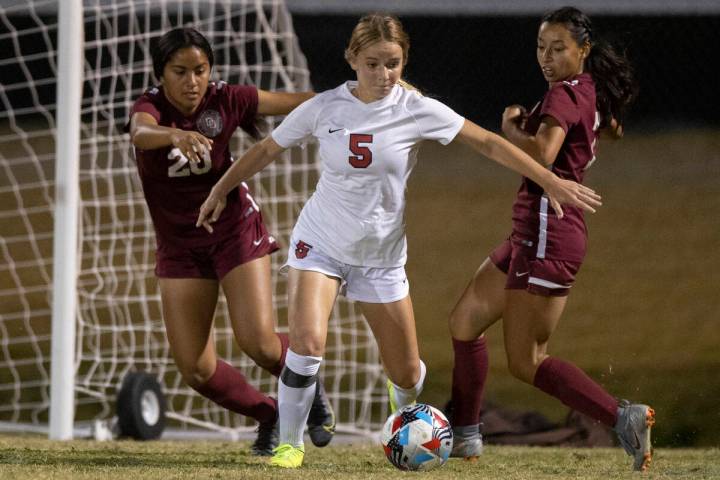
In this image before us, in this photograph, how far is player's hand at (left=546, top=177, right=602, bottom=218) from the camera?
423 centimetres

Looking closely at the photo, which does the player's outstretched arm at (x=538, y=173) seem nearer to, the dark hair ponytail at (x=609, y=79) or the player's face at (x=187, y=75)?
the dark hair ponytail at (x=609, y=79)

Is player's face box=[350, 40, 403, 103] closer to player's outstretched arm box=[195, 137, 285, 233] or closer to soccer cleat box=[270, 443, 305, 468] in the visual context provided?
player's outstretched arm box=[195, 137, 285, 233]

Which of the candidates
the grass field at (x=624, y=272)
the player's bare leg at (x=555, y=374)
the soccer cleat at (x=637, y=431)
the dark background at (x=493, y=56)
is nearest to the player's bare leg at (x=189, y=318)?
the player's bare leg at (x=555, y=374)

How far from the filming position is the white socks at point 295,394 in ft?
14.3

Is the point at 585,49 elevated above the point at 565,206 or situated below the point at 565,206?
above

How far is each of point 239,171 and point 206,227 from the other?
1.00ft

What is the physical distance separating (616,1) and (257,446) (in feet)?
27.0

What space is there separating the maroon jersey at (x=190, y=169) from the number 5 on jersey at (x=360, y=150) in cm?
69

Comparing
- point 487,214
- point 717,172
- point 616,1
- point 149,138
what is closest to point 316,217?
point 149,138

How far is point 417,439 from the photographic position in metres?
4.28

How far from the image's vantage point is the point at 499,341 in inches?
453

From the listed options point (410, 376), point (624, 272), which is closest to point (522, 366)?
point (410, 376)

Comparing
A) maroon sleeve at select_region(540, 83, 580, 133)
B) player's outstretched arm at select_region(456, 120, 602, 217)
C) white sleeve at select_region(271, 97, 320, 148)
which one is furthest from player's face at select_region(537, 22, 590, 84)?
white sleeve at select_region(271, 97, 320, 148)

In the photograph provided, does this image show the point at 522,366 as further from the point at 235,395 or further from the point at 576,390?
the point at 235,395
